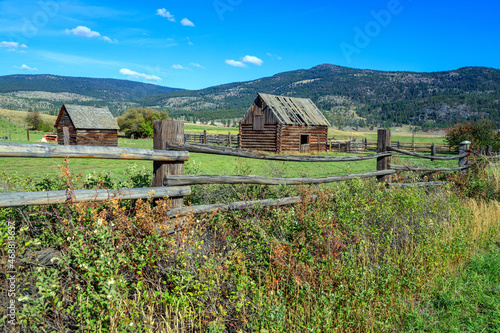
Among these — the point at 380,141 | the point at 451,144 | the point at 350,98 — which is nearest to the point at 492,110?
the point at 350,98

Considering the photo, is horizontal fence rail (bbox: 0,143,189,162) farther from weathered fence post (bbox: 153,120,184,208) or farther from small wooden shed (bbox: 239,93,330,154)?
small wooden shed (bbox: 239,93,330,154)

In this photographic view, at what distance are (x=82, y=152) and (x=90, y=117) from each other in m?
34.4

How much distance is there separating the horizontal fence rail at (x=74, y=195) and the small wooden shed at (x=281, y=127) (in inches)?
940

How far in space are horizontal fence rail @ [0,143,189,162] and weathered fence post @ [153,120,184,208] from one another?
0.09m

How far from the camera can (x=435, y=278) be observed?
361 centimetres

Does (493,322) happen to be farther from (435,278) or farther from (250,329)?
(250,329)

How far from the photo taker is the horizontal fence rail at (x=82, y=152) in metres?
2.52

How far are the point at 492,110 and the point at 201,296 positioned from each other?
162 metres

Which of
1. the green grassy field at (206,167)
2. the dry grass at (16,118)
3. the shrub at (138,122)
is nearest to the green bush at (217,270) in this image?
the green grassy field at (206,167)

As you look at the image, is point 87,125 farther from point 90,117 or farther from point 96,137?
point 96,137

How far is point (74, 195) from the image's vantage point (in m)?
2.72

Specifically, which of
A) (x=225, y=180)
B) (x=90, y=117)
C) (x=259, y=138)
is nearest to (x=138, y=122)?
(x=90, y=117)

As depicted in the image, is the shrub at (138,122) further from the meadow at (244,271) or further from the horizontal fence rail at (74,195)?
the horizontal fence rail at (74,195)

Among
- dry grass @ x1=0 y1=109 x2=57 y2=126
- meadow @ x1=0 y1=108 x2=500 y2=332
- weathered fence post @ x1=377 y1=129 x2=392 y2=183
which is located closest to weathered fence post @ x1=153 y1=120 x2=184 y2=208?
meadow @ x1=0 y1=108 x2=500 y2=332
